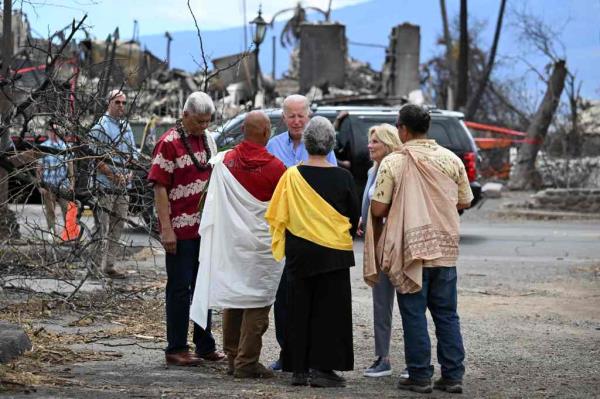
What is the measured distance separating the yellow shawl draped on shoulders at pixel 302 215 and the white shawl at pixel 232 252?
0.93ft

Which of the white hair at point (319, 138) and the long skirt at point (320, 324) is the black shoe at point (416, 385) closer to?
the long skirt at point (320, 324)

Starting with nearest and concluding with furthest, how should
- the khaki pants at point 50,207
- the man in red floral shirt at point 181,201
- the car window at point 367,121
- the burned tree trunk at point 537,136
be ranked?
the man in red floral shirt at point 181,201
the khaki pants at point 50,207
the car window at point 367,121
the burned tree trunk at point 537,136

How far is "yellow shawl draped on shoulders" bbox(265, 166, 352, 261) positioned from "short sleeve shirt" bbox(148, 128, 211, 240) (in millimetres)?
813

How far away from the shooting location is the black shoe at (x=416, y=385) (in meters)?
7.27

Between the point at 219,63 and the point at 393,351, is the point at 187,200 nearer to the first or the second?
the point at 393,351

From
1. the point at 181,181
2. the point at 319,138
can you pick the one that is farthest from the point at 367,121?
the point at 319,138

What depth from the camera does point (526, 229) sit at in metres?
21.3

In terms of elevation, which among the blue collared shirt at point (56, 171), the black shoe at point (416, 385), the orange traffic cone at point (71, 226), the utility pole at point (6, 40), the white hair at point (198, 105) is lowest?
the black shoe at point (416, 385)

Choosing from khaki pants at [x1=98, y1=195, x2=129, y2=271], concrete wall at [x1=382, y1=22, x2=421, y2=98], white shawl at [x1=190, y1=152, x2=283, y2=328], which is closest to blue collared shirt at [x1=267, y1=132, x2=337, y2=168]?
white shawl at [x1=190, y1=152, x2=283, y2=328]

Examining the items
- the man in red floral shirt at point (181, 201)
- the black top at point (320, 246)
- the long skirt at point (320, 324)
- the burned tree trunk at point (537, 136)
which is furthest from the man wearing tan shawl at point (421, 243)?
the burned tree trunk at point (537, 136)

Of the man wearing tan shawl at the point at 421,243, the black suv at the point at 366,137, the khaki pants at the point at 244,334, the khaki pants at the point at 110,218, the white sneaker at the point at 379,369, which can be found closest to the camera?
the man wearing tan shawl at the point at 421,243

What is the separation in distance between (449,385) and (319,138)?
5.50 feet

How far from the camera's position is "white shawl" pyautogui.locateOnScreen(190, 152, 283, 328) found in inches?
301

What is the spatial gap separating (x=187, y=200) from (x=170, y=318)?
0.78 m
